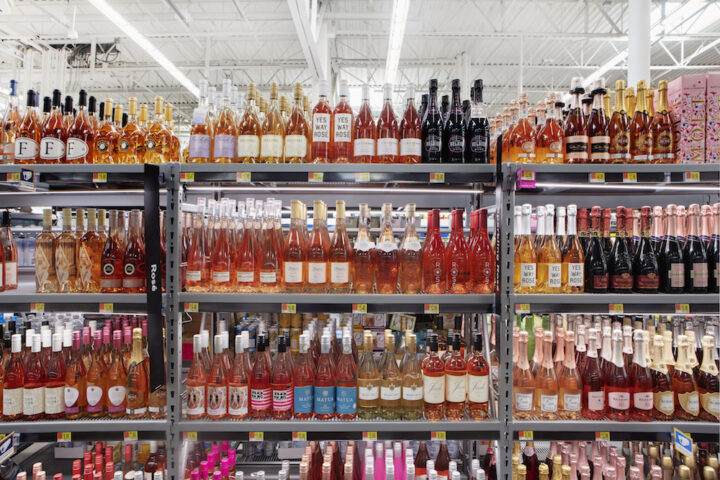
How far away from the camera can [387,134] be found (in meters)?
2.21

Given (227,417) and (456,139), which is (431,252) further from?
(227,417)

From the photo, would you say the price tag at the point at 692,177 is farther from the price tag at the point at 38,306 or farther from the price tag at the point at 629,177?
the price tag at the point at 38,306

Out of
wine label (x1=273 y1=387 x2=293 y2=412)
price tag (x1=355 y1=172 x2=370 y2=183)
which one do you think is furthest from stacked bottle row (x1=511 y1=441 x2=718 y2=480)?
price tag (x1=355 y1=172 x2=370 y2=183)

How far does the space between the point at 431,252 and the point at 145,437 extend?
1.64m

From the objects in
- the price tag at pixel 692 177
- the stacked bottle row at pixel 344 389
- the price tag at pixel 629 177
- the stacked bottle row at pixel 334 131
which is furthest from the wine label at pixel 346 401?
the price tag at pixel 692 177

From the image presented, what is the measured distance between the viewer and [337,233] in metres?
2.23

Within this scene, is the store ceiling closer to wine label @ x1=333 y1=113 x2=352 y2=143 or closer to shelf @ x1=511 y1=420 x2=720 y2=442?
wine label @ x1=333 y1=113 x2=352 y2=143

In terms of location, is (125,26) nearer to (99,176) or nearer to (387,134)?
(99,176)

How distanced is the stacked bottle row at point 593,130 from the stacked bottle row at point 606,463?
1.49 metres

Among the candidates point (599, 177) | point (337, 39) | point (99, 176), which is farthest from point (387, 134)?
point (337, 39)

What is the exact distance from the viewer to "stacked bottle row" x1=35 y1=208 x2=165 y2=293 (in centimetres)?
210

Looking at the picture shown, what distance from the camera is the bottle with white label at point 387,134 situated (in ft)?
6.70

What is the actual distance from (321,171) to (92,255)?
129 cm

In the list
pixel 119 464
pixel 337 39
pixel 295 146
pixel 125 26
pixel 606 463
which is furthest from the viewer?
pixel 337 39
